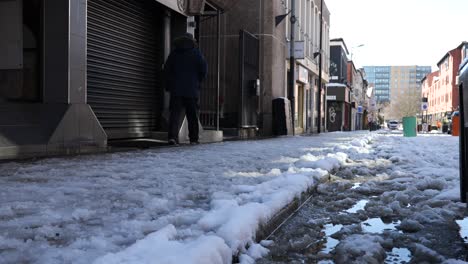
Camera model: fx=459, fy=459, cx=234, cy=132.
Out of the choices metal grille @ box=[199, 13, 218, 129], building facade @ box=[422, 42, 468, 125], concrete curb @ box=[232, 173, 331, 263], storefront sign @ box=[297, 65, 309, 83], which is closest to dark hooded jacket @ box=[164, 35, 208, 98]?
metal grille @ box=[199, 13, 218, 129]

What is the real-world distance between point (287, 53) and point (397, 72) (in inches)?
6788

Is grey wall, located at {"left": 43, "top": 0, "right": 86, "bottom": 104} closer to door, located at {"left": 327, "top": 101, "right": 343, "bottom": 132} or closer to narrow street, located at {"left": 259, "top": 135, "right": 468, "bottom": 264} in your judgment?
narrow street, located at {"left": 259, "top": 135, "right": 468, "bottom": 264}

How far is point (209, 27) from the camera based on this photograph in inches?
572

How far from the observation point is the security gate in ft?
45.6

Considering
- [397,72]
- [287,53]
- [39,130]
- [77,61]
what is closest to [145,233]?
[39,130]

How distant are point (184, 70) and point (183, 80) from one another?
0.67ft

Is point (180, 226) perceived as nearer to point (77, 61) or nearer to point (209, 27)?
point (77, 61)

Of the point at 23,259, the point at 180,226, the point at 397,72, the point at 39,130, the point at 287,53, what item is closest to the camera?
the point at 23,259

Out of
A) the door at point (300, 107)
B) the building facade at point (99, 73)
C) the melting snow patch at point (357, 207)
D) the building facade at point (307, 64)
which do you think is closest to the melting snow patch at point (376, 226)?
the melting snow patch at point (357, 207)

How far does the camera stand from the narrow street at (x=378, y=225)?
2.71 meters

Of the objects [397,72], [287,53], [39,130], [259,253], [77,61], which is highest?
[397,72]

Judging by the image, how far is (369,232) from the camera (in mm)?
3213

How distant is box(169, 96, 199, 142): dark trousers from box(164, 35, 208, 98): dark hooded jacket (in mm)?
140

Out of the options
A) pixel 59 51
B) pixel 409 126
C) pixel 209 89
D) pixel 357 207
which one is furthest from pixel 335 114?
pixel 357 207
